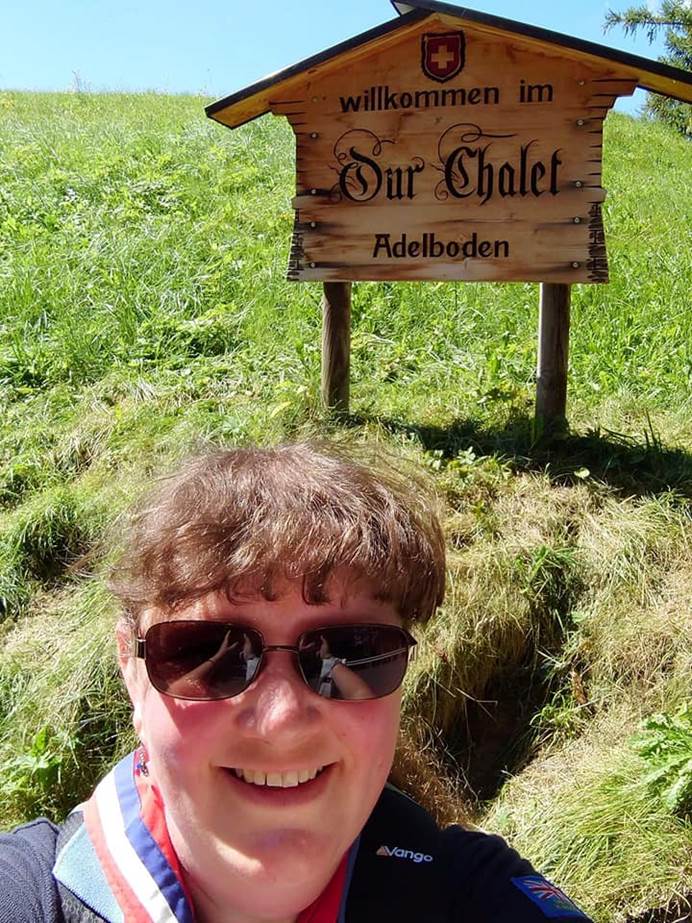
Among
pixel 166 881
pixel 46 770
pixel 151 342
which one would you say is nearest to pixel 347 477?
pixel 166 881

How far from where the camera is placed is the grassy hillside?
2910 mm

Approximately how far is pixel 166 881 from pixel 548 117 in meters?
3.25

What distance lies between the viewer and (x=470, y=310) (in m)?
5.55

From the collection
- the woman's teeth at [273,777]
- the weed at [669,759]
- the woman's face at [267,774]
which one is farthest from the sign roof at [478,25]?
the woman's teeth at [273,777]

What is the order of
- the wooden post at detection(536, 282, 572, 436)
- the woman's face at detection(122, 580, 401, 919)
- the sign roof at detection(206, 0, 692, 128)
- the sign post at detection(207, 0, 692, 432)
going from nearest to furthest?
the woman's face at detection(122, 580, 401, 919), the sign roof at detection(206, 0, 692, 128), the sign post at detection(207, 0, 692, 432), the wooden post at detection(536, 282, 572, 436)

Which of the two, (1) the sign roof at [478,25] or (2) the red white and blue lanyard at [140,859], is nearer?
(2) the red white and blue lanyard at [140,859]

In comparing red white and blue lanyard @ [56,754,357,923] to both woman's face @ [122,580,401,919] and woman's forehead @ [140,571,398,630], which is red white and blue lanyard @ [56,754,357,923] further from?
woman's forehead @ [140,571,398,630]

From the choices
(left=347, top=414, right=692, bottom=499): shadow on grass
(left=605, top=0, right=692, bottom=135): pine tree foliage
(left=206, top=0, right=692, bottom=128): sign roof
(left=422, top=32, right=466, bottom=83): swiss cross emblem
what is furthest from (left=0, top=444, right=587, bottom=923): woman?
(left=605, top=0, right=692, bottom=135): pine tree foliage

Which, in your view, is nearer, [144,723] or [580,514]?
[144,723]

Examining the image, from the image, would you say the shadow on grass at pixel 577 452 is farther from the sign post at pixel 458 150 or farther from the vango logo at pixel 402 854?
the vango logo at pixel 402 854

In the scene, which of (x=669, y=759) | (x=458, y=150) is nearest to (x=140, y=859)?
(x=669, y=759)

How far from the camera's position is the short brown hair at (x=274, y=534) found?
1350 mm

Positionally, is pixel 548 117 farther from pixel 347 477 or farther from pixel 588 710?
pixel 347 477

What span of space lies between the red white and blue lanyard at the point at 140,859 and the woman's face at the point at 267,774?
0.03 meters
